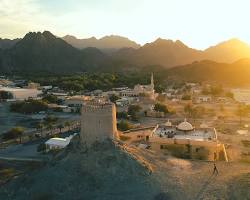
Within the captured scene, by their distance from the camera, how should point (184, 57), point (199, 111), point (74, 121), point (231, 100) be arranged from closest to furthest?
point (74, 121) < point (199, 111) < point (231, 100) < point (184, 57)

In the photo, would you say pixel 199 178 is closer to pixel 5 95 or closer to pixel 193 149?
pixel 193 149

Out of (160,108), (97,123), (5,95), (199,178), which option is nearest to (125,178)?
(97,123)

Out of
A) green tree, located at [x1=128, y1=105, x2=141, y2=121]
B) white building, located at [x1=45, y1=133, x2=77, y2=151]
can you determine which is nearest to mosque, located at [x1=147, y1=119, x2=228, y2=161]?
white building, located at [x1=45, y1=133, x2=77, y2=151]

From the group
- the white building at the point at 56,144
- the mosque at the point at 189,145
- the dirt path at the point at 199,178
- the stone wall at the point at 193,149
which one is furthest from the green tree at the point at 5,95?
the dirt path at the point at 199,178

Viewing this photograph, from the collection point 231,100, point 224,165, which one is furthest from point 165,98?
point 224,165

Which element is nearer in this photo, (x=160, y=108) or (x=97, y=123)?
(x=97, y=123)

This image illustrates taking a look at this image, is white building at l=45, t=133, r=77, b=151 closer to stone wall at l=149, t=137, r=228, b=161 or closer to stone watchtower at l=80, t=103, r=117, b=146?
stone wall at l=149, t=137, r=228, b=161

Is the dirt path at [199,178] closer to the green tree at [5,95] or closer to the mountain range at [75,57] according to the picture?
the green tree at [5,95]

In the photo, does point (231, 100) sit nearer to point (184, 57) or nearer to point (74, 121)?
point (74, 121)
